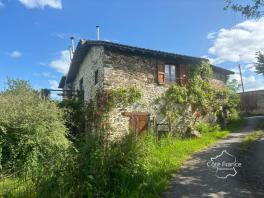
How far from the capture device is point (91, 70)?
17219mm

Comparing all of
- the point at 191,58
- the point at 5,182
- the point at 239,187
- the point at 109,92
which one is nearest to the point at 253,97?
the point at 191,58

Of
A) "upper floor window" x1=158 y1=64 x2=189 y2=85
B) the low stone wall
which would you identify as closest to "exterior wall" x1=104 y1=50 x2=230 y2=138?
"upper floor window" x1=158 y1=64 x2=189 y2=85

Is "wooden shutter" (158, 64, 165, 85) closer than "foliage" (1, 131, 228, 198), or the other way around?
"foliage" (1, 131, 228, 198)

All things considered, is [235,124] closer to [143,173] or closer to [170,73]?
[170,73]

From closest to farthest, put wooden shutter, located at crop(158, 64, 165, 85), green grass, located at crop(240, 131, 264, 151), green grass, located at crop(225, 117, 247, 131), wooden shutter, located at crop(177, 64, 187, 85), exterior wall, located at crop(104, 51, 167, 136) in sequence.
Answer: green grass, located at crop(240, 131, 264, 151), exterior wall, located at crop(104, 51, 167, 136), wooden shutter, located at crop(158, 64, 165, 85), wooden shutter, located at crop(177, 64, 187, 85), green grass, located at crop(225, 117, 247, 131)

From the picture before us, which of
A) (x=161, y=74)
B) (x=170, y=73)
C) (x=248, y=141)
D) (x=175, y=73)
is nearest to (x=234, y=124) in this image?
(x=175, y=73)

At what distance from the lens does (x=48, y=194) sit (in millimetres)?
7441

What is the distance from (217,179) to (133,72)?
8.16 m

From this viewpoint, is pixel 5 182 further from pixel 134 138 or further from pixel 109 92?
pixel 109 92

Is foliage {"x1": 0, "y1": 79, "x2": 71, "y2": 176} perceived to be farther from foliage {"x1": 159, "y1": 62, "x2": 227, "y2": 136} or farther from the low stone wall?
the low stone wall

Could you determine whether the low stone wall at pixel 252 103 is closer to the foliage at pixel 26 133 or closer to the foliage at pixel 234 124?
the foliage at pixel 234 124

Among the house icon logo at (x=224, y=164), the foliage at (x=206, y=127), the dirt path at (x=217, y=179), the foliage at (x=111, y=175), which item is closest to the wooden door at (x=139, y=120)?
the foliage at (x=206, y=127)

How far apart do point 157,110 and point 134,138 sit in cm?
752

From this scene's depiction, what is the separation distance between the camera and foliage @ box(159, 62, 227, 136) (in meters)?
16.5
